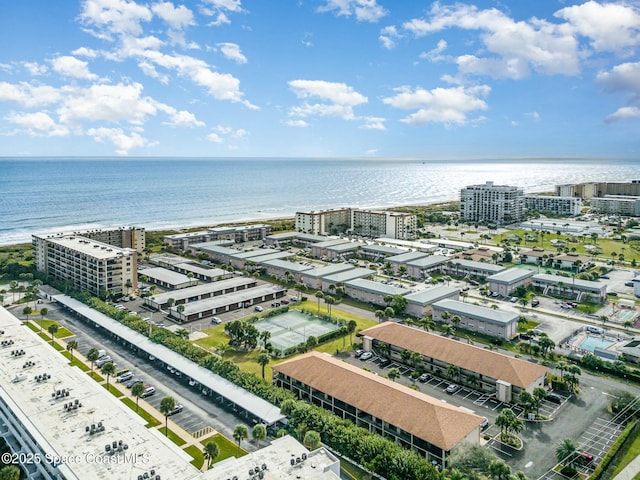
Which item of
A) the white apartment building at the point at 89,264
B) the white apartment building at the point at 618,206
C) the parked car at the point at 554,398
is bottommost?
the parked car at the point at 554,398

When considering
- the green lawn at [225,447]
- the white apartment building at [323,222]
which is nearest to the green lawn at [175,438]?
the green lawn at [225,447]

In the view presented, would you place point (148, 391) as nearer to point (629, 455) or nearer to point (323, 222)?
point (629, 455)

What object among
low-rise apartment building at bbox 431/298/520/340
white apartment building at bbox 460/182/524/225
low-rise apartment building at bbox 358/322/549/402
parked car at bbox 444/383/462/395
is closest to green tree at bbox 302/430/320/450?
parked car at bbox 444/383/462/395

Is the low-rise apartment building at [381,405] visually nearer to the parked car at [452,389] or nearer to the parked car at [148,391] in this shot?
the parked car at [452,389]

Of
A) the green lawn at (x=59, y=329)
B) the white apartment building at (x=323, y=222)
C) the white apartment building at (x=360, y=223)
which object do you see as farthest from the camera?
the white apartment building at (x=323, y=222)

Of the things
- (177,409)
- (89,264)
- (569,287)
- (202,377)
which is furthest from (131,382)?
(569,287)

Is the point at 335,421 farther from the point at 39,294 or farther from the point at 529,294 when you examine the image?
the point at 39,294
